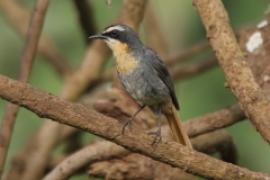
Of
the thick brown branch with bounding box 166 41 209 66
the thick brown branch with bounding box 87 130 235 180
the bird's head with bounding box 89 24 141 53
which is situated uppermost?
the bird's head with bounding box 89 24 141 53

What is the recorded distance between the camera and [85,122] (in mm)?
3408

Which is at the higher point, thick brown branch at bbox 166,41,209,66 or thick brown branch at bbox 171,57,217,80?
thick brown branch at bbox 166,41,209,66

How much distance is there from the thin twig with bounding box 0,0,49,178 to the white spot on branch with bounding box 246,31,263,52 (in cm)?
100

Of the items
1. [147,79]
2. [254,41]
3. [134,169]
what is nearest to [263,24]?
[254,41]

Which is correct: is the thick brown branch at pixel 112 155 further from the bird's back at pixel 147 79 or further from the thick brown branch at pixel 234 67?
the thick brown branch at pixel 234 67

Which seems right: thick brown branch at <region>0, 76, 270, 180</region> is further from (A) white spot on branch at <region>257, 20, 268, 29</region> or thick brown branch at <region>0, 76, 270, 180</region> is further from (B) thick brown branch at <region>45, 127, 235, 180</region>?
(A) white spot on branch at <region>257, 20, 268, 29</region>

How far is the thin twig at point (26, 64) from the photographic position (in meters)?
4.34

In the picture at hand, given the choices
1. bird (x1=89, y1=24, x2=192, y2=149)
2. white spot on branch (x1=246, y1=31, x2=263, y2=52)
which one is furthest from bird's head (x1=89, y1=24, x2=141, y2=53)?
white spot on branch (x1=246, y1=31, x2=263, y2=52)

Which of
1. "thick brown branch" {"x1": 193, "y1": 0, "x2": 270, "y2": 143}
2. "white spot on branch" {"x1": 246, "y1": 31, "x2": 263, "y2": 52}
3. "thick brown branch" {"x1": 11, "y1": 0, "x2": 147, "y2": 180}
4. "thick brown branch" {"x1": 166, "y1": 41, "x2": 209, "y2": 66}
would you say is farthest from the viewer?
"thick brown branch" {"x1": 166, "y1": 41, "x2": 209, "y2": 66}

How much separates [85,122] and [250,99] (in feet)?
2.55

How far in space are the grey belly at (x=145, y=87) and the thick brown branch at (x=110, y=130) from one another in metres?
0.79

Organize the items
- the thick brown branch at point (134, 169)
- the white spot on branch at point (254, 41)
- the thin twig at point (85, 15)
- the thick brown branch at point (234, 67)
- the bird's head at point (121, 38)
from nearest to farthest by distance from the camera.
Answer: the thick brown branch at point (234, 67)
the bird's head at point (121, 38)
the thick brown branch at point (134, 169)
the white spot on branch at point (254, 41)
the thin twig at point (85, 15)

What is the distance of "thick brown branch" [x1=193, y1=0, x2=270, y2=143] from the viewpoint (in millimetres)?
3842

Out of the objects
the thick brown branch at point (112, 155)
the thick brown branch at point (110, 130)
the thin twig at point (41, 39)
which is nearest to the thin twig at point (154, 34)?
the thin twig at point (41, 39)
